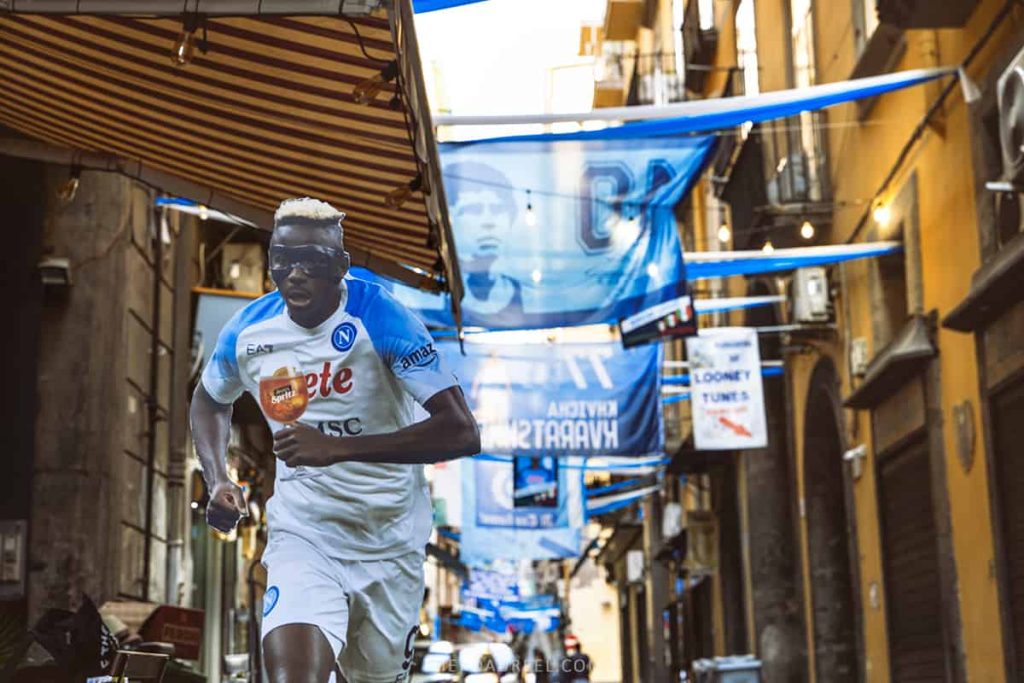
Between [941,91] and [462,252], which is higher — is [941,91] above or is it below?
above

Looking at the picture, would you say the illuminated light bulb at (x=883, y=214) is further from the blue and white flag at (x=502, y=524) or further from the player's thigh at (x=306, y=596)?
the player's thigh at (x=306, y=596)

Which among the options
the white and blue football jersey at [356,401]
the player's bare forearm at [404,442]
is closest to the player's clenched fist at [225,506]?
the white and blue football jersey at [356,401]

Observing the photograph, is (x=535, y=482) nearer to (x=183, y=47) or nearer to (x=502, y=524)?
(x=502, y=524)

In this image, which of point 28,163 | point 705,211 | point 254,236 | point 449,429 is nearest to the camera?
point 449,429

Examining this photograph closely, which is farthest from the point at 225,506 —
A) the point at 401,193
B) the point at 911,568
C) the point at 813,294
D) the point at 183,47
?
the point at 813,294

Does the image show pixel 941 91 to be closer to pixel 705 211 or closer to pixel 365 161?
pixel 365 161

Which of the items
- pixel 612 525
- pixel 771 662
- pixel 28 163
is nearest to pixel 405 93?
pixel 28 163

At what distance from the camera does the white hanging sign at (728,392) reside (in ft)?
63.2

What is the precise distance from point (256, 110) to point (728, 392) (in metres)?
13.1

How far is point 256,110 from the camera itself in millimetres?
6891

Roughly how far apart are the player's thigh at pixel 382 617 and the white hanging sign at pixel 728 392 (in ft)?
47.7

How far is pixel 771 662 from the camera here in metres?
21.9

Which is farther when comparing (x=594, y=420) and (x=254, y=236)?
(x=254, y=236)

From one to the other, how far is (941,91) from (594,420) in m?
5.90
